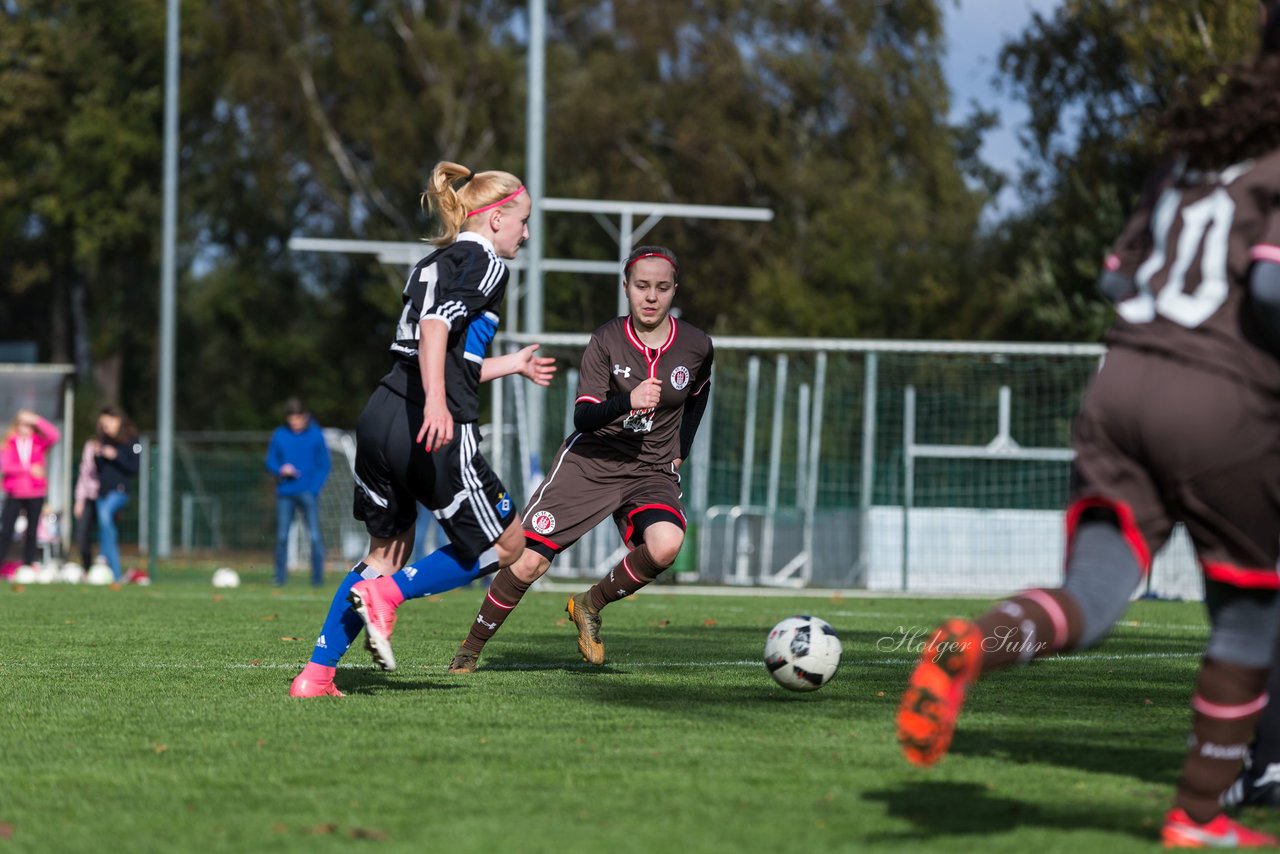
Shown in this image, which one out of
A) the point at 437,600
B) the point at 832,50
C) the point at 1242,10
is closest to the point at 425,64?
the point at 832,50

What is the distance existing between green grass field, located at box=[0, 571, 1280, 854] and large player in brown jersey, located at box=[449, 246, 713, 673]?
1.40 ft

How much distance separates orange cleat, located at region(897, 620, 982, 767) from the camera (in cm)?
364

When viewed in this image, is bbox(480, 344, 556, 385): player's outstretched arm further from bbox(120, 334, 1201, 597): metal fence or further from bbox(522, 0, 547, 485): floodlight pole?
bbox(522, 0, 547, 485): floodlight pole

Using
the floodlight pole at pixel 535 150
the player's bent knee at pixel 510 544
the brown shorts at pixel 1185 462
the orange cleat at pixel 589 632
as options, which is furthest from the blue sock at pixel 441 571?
the floodlight pole at pixel 535 150

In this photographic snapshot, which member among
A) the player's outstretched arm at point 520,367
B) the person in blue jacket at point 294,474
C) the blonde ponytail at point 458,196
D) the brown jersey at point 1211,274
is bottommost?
the person in blue jacket at point 294,474

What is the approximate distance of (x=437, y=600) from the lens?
14523 mm

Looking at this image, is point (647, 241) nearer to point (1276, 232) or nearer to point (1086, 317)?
point (1086, 317)

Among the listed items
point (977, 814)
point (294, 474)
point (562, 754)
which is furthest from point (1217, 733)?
point (294, 474)

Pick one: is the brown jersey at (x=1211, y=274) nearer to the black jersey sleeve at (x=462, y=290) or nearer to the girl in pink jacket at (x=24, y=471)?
the black jersey sleeve at (x=462, y=290)

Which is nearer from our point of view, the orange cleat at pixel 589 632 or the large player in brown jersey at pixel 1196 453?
the large player in brown jersey at pixel 1196 453

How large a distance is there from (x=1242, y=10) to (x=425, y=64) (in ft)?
61.2

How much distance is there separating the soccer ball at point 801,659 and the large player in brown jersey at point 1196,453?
2.40 m

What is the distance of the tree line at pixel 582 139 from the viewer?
3716cm

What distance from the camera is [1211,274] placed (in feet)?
12.3
